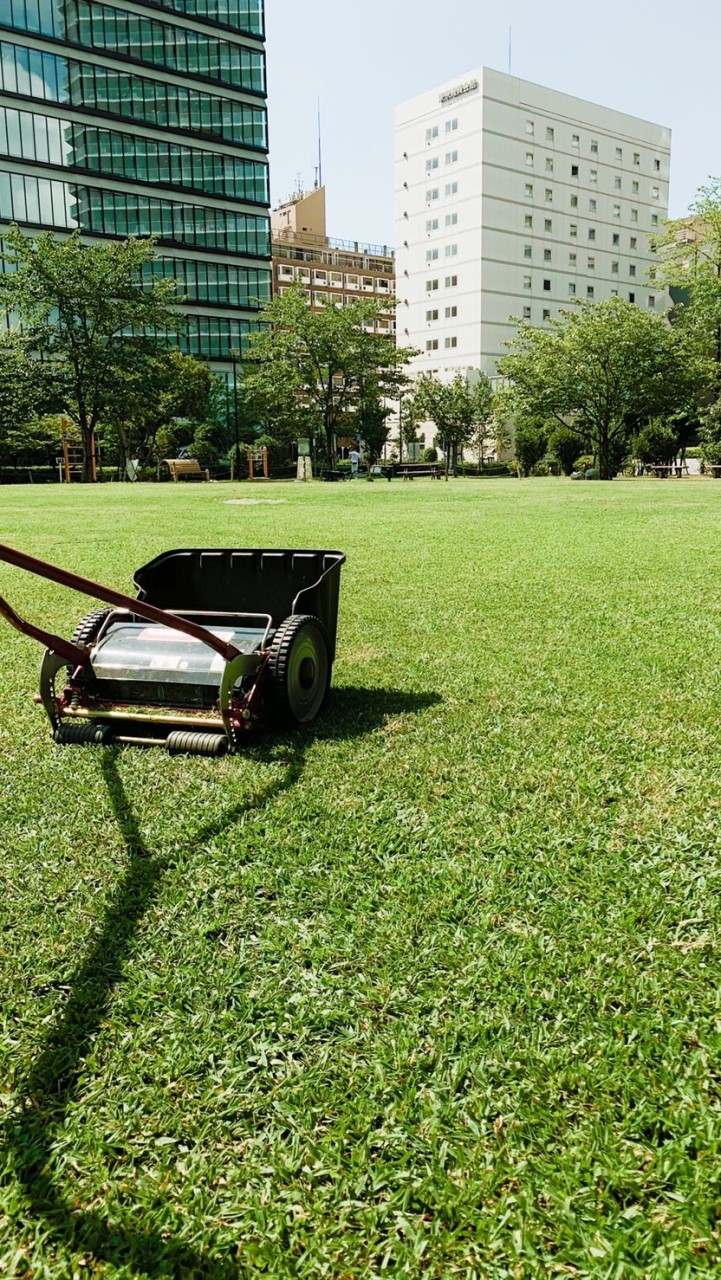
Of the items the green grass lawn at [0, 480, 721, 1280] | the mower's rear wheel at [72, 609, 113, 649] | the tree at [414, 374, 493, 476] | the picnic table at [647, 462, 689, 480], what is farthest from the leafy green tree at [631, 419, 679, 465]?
the mower's rear wheel at [72, 609, 113, 649]

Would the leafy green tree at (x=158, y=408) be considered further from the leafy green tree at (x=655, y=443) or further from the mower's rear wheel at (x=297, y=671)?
the mower's rear wheel at (x=297, y=671)

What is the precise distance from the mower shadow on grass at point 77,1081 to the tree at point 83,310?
36.6 m

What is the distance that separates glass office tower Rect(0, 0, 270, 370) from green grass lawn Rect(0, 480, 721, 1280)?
61.1 metres

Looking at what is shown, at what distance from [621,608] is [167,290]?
1478 inches

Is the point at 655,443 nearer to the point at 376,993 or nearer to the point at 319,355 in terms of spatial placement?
the point at 319,355

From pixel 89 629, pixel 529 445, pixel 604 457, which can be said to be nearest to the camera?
pixel 89 629

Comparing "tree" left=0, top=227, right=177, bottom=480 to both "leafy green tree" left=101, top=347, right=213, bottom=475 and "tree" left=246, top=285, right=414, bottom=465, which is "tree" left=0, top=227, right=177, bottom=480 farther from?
"tree" left=246, top=285, right=414, bottom=465

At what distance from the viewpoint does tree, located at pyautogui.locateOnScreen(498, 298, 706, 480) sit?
1447 inches

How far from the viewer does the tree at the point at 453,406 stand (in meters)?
57.9

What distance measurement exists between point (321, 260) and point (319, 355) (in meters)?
58.9

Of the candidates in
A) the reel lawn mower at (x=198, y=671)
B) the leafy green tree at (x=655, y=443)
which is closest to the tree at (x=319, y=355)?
the leafy green tree at (x=655, y=443)

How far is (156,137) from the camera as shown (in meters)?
65.2

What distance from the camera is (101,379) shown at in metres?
37.8

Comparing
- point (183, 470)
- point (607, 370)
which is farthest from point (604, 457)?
point (183, 470)
